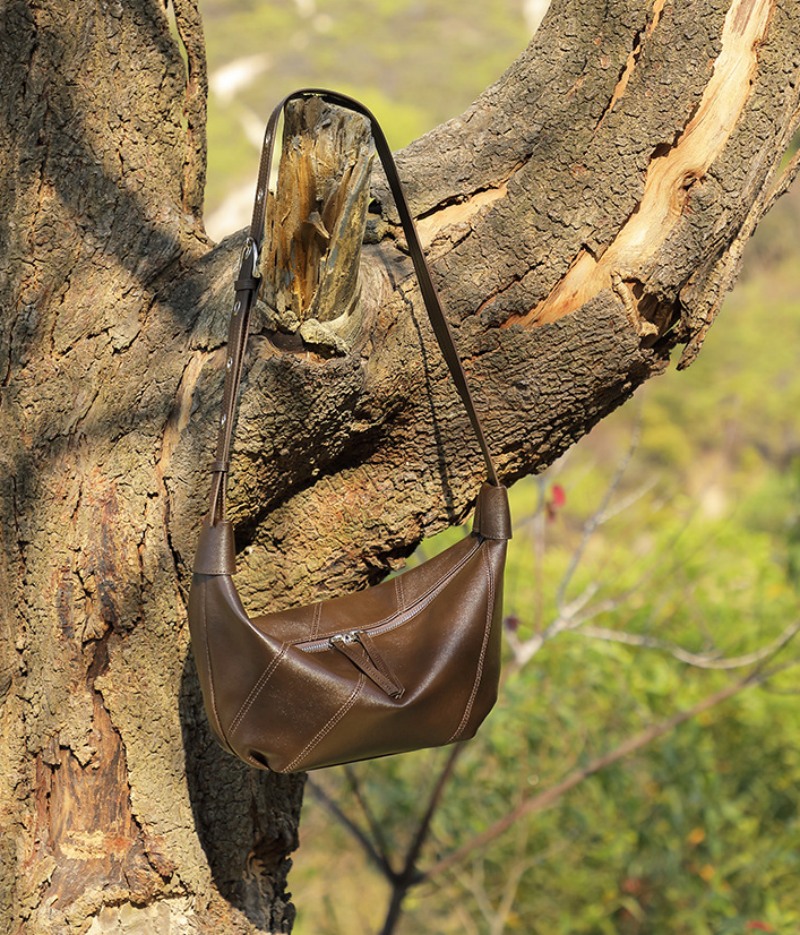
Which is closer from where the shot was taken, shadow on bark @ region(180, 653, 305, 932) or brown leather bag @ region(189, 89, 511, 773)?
brown leather bag @ region(189, 89, 511, 773)

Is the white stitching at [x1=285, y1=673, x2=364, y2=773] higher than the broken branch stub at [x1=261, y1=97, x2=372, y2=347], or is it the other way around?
the broken branch stub at [x1=261, y1=97, x2=372, y2=347]

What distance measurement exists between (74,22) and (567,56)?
2.24 ft

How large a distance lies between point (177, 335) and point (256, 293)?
0.18m

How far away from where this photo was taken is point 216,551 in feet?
3.90

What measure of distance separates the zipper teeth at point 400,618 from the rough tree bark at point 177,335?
0.16 metres

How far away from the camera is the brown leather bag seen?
1.19 m

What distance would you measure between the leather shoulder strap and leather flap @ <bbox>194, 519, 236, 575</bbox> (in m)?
0.02

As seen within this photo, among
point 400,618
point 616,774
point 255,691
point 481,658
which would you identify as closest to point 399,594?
point 400,618

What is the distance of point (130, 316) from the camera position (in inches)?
53.6

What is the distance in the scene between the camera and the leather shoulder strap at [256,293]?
119cm

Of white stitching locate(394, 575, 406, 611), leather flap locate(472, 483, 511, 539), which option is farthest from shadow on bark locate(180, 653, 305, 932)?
leather flap locate(472, 483, 511, 539)

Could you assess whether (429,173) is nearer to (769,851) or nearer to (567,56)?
(567,56)

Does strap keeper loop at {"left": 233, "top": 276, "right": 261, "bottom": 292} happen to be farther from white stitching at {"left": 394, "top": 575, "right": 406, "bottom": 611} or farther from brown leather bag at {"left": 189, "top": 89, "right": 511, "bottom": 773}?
white stitching at {"left": 394, "top": 575, "right": 406, "bottom": 611}

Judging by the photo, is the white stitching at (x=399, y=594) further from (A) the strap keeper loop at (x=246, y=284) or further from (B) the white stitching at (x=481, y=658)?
(A) the strap keeper loop at (x=246, y=284)
